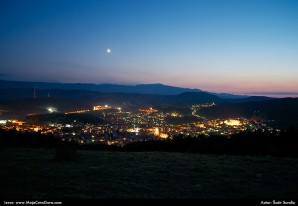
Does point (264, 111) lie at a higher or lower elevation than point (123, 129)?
higher

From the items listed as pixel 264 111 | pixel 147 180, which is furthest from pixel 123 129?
pixel 147 180

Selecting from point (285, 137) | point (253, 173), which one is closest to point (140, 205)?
point (253, 173)

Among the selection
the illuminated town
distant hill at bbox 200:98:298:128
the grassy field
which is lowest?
the illuminated town

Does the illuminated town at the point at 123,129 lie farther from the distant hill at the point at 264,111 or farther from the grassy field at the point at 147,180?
the grassy field at the point at 147,180

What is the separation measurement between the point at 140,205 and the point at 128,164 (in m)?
7.44

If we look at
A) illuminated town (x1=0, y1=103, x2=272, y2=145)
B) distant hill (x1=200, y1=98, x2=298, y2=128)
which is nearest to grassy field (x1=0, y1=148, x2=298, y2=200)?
illuminated town (x1=0, y1=103, x2=272, y2=145)

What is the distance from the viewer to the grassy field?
8923 mm

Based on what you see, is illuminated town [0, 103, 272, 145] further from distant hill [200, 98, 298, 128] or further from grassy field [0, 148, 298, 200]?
grassy field [0, 148, 298, 200]

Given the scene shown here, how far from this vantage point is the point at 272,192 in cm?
933

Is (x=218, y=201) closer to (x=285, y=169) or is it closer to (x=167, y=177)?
(x=167, y=177)

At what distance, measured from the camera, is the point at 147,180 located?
1113cm

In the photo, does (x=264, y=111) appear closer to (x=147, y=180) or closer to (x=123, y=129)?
(x=123, y=129)

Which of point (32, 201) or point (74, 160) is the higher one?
point (32, 201)

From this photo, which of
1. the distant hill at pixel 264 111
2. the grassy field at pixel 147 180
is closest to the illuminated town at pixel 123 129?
the distant hill at pixel 264 111
